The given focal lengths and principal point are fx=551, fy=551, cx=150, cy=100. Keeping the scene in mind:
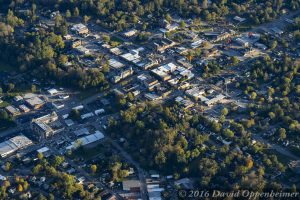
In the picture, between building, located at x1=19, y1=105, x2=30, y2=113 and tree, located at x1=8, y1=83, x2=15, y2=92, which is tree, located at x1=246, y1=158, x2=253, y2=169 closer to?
building, located at x1=19, y1=105, x2=30, y2=113

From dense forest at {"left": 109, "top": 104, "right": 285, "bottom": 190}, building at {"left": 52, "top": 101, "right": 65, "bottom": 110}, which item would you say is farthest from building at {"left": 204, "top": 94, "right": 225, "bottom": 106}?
building at {"left": 52, "top": 101, "right": 65, "bottom": 110}

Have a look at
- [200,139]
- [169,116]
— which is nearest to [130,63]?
[169,116]

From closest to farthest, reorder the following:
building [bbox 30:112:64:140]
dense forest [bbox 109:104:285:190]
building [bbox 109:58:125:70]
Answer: dense forest [bbox 109:104:285:190] → building [bbox 30:112:64:140] → building [bbox 109:58:125:70]

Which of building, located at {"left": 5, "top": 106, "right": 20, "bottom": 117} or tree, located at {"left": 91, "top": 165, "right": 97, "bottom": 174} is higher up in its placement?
building, located at {"left": 5, "top": 106, "right": 20, "bottom": 117}

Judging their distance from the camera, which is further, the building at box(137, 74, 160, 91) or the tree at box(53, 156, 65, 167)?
the building at box(137, 74, 160, 91)

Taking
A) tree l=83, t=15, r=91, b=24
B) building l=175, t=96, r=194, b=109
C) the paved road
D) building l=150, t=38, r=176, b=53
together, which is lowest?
the paved road

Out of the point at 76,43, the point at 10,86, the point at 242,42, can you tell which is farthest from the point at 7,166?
the point at 242,42

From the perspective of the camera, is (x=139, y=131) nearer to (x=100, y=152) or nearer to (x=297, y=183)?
(x=100, y=152)

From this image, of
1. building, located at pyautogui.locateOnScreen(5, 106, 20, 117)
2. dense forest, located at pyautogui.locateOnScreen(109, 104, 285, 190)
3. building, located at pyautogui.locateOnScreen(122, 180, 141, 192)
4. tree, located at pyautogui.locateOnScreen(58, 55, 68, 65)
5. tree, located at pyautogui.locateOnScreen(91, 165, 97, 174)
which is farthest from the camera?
tree, located at pyautogui.locateOnScreen(58, 55, 68, 65)

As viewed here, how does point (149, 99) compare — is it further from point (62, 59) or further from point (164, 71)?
point (62, 59)

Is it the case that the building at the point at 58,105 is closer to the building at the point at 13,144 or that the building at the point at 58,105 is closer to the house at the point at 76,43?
the building at the point at 13,144
